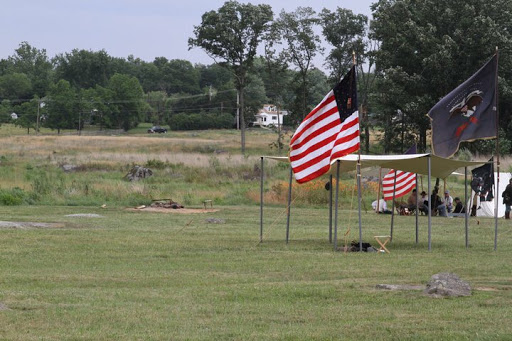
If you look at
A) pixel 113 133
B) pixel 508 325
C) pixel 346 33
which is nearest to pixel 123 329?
pixel 508 325

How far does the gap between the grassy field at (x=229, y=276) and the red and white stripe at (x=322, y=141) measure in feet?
6.29

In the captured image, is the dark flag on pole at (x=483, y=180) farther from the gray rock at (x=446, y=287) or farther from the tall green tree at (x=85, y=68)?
the tall green tree at (x=85, y=68)

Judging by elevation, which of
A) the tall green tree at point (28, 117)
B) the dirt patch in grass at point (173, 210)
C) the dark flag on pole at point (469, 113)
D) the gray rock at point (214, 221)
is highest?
the tall green tree at point (28, 117)

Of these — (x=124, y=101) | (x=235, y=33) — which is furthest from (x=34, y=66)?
(x=235, y=33)

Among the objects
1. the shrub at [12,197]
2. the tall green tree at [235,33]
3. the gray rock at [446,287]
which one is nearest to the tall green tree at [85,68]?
the tall green tree at [235,33]

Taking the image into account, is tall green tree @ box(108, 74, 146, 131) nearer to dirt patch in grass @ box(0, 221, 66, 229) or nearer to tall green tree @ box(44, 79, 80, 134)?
tall green tree @ box(44, 79, 80, 134)

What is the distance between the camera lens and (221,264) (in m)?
17.8

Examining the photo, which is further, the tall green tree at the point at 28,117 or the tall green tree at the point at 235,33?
the tall green tree at the point at 28,117

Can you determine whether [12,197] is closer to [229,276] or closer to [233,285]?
[229,276]

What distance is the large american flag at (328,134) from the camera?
776 inches

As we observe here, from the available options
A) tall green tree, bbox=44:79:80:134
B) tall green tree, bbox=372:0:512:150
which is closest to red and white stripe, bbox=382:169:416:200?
tall green tree, bbox=372:0:512:150

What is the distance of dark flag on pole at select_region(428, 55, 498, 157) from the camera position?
19.9 m

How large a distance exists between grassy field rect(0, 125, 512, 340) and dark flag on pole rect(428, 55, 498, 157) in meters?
2.56

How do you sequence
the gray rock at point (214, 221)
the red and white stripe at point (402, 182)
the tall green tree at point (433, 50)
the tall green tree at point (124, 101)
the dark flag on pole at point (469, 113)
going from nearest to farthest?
the dark flag on pole at point (469, 113)
the gray rock at point (214, 221)
the red and white stripe at point (402, 182)
the tall green tree at point (433, 50)
the tall green tree at point (124, 101)
